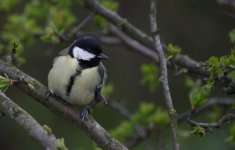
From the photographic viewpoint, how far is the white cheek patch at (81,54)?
3.11m

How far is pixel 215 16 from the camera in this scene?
5492 millimetres

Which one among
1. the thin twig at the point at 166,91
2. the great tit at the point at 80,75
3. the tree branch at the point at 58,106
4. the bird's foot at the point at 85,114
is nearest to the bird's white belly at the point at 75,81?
the great tit at the point at 80,75

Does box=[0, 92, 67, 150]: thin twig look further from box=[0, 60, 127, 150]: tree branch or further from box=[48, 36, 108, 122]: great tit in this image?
box=[48, 36, 108, 122]: great tit

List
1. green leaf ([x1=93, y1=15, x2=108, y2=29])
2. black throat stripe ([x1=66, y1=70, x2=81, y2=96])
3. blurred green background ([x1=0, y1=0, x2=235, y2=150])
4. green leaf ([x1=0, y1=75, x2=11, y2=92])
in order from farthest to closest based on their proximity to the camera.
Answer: blurred green background ([x1=0, y1=0, x2=235, y2=150]) < green leaf ([x1=93, y1=15, x2=108, y2=29]) < black throat stripe ([x1=66, y1=70, x2=81, y2=96]) < green leaf ([x1=0, y1=75, x2=11, y2=92])

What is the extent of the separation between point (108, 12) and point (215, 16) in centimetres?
215

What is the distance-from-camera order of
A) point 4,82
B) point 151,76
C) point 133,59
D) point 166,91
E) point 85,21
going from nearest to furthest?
point 166,91 → point 4,82 → point 85,21 → point 151,76 → point 133,59

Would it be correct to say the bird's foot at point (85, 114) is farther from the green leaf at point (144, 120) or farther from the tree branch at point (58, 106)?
the green leaf at point (144, 120)

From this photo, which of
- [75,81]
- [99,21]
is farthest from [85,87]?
[99,21]

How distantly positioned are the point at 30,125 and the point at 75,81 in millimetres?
732

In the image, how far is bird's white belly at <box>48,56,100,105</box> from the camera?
9.77 feet

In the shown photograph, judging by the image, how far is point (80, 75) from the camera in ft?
9.89

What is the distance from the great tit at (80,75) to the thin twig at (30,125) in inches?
19.9

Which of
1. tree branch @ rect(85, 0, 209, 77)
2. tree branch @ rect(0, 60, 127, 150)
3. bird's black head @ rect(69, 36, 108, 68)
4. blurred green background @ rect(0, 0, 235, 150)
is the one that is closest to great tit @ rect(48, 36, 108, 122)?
bird's black head @ rect(69, 36, 108, 68)

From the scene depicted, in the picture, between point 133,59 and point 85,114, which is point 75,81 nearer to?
point 85,114
